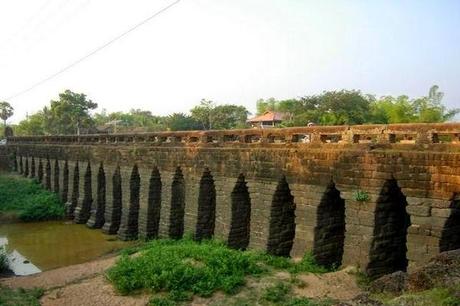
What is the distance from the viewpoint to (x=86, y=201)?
2536cm

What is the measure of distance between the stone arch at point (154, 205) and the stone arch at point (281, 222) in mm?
6625

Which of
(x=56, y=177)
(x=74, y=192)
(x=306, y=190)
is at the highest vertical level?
(x=306, y=190)

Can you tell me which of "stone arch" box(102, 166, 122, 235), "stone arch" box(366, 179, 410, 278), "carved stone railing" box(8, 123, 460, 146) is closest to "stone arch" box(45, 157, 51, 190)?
"stone arch" box(102, 166, 122, 235)

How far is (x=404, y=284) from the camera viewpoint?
19.4 feet

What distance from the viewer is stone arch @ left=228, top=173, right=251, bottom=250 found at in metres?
14.9

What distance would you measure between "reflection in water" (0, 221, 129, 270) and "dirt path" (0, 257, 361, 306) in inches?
195

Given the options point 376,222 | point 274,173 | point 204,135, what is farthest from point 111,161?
point 376,222

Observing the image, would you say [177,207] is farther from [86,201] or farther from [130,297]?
[86,201]

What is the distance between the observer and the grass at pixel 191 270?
1044 cm

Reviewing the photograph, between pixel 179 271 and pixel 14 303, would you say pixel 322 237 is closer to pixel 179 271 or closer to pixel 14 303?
pixel 179 271

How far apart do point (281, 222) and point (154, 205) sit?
703cm

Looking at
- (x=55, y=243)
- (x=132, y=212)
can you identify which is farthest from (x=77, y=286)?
(x=55, y=243)

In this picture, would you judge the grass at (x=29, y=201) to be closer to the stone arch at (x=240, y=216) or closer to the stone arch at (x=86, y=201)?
Result: the stone arch at (x=86, y=201)

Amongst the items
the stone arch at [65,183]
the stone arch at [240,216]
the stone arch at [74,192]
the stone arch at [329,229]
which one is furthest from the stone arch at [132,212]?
the stone arch at [329,229]
